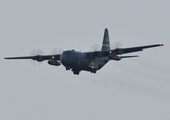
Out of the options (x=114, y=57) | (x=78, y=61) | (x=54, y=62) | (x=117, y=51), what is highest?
(x=117, y=51)


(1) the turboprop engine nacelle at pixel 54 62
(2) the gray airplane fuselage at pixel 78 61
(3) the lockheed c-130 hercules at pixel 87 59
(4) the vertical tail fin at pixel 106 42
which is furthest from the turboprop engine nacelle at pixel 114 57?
(4) the vertical tail fin at pixel 106 42

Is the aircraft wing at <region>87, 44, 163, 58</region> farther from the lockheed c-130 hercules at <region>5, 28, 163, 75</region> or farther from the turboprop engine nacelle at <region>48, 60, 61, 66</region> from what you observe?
the turboprop engine nacelle at <region>48, 60, 61, 66</region>

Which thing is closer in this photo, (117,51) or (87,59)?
(117,51)

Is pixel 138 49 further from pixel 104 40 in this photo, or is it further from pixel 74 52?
pixel 104 40

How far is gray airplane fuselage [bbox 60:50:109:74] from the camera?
55.0 meters

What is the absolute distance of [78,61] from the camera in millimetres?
55219

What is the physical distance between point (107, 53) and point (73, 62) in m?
3.95

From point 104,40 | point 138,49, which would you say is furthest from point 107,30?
point 138,49

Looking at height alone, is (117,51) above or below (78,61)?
above

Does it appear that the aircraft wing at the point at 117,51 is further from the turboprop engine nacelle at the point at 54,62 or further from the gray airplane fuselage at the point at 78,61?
the turboprop engine nacelle at the point at 54,62

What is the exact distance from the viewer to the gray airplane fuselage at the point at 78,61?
5500 centimetres

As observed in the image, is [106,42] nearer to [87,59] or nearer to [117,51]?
[87,59]

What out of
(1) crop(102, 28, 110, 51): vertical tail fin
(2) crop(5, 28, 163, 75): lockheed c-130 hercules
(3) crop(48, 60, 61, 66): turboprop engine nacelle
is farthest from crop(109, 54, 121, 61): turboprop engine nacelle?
(1) crop(102, 28, 110, 51): vertical tail fin

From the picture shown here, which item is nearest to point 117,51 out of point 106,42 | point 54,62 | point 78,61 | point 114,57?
point 114,57
